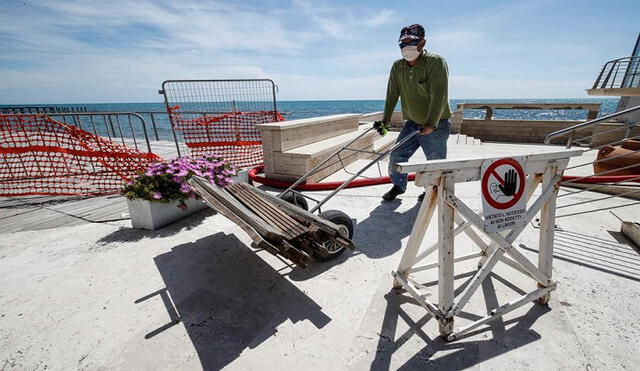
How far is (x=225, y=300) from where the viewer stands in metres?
2.26

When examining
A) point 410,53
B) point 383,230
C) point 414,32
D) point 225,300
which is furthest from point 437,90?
point 225,300

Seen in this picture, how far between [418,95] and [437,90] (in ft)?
0.98

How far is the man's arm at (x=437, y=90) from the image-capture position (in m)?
3.42

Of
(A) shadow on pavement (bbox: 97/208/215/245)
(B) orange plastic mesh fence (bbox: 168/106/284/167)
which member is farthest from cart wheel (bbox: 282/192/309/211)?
(B) orange plastic mesh fence (bbox: 168/106/284/167)

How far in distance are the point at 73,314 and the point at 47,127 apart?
15.3 ft

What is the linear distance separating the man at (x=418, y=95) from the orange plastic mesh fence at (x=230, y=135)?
3544mm

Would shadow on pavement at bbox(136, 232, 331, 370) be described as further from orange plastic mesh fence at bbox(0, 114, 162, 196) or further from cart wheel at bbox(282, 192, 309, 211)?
orange plastic mesh fence at bbox(0, 114, 162, 196)

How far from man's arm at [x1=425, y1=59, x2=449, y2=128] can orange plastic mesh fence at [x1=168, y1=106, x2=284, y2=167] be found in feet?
13.4

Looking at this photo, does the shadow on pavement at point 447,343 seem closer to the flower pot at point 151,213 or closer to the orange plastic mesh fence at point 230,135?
the flower pot at point 151,213

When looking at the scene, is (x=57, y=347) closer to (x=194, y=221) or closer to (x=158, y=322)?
(x=158, y=322)

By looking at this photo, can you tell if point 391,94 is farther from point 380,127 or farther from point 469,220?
A: point 469,220

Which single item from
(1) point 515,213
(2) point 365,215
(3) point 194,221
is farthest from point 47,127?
(1) point 515,213

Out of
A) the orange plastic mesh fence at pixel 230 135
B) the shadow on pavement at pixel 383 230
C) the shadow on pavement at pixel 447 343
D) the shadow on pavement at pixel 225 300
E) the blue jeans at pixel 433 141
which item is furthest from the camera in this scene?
the orange plastic mesh fence at pixel 230 135

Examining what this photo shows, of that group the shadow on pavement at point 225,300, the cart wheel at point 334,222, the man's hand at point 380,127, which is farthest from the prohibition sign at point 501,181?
the man's hand at point 380,127
